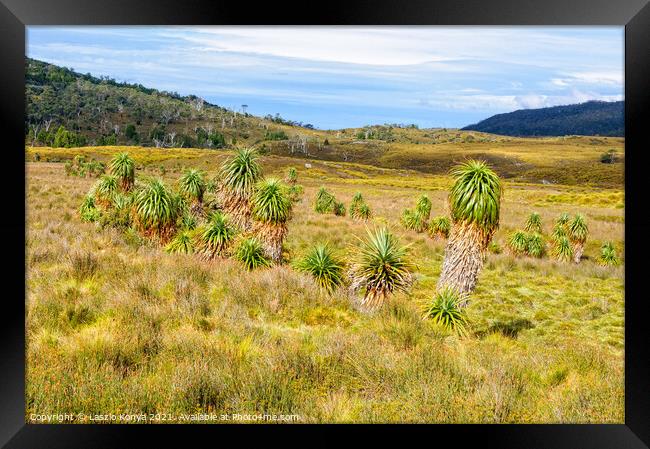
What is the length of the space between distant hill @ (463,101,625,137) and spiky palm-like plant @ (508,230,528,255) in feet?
385

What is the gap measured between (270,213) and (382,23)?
7065 mm

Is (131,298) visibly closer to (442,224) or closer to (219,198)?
(219,198)

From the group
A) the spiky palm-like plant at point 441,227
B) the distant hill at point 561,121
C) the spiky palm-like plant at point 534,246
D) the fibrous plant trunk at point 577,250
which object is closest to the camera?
the fibrous plant trunk at point 577,250

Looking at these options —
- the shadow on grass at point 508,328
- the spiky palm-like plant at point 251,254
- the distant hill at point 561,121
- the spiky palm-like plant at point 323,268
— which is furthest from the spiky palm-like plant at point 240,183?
the distant hill at point 561,121

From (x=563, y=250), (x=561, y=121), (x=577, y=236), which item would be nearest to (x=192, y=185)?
(x=563, y=250)

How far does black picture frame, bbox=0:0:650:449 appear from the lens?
5.13m

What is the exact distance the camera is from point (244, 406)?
5297mm

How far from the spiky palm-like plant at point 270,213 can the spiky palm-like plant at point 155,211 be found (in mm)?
2377

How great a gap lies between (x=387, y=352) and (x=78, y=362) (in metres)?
3.65

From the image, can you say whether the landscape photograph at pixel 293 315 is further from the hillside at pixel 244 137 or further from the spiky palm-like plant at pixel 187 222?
the hillside at pixel 244 137

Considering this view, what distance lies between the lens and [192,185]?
625 inches

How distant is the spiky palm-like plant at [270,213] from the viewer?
38.9ft

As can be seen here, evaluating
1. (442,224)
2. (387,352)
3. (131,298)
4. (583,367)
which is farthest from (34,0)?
(442,224)

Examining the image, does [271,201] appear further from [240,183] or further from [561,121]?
[561,121]
